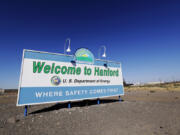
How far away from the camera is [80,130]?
418 centimetres

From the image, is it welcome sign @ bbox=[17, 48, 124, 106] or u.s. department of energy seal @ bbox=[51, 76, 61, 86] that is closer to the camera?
welcome sign @ bbox=[17, 48, 124, 106]

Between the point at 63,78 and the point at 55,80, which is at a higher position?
the point at 63,78

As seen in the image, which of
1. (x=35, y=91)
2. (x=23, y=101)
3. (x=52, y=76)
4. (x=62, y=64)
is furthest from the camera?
(x=62, y=64)

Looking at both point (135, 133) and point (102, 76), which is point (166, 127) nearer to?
point (135, 133)

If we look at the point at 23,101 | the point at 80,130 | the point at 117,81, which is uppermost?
the point at 117,81

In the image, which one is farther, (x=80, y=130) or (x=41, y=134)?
(x=80, y=130)

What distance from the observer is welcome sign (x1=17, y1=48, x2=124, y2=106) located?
251 inches

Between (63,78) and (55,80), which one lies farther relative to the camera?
(63,78)

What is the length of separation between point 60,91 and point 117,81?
6.68 meters

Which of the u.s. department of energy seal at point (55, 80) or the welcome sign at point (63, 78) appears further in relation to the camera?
the u.s. department of energy seal at point (55, 80)

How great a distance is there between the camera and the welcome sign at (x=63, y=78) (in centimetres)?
638

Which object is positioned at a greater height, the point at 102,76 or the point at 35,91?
the point at 102,76

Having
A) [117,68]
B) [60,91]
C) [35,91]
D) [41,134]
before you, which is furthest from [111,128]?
[117,68]

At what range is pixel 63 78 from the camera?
7727 mm
